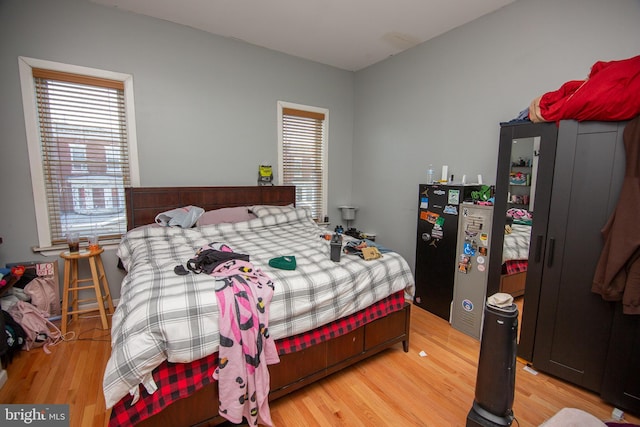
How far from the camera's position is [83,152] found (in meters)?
2.80

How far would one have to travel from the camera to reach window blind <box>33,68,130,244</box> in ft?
8.70

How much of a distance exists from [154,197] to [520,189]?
11.2ft

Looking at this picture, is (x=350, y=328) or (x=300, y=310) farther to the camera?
(x=350, y=328)

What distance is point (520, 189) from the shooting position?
7.23ft

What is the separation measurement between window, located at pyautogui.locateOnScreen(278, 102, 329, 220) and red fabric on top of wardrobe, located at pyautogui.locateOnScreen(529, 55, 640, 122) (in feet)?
9.15

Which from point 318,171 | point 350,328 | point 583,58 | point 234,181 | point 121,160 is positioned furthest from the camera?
point 318,171

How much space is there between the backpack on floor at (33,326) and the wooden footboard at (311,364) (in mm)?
1703

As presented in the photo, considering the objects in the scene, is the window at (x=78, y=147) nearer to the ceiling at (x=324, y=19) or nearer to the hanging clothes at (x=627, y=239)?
the ceiling at (x=324, y=19)

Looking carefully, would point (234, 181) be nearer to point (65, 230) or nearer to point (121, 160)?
point (121, 160)

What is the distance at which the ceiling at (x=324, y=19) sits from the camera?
2637mm

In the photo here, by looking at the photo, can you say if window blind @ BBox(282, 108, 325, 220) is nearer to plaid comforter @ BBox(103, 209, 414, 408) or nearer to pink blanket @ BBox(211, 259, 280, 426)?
plaid comforter @ BBox(103, 209, 414, 408)

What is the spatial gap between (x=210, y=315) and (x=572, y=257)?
231cm

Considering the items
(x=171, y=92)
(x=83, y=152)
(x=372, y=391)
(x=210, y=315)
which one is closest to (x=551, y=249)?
(x=372, y=391)

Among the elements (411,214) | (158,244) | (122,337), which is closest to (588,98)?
(411,214)
